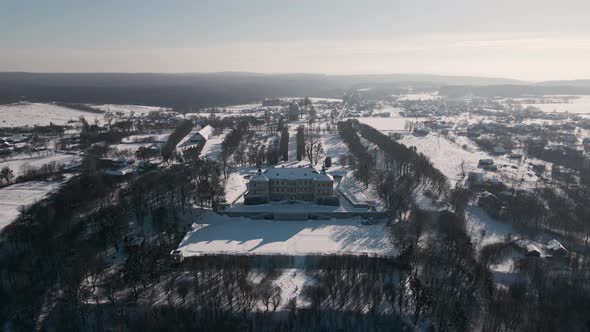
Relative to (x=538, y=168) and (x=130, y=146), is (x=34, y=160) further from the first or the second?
(x=538, y=168)

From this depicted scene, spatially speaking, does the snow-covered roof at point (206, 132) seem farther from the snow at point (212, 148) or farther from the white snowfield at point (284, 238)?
the white snowfield at point (284, 238)

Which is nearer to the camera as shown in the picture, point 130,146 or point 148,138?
point 130,146

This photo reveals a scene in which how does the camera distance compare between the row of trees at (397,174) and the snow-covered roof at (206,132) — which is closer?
the row of trees at (397,174)

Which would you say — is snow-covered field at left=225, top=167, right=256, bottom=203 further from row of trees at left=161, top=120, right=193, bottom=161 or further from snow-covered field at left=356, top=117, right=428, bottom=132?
snow-covered field at left=356, top=117, right=428, bottom=132

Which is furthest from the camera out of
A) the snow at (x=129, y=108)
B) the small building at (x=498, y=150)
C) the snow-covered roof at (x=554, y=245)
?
the snow at (x=129, y=108)

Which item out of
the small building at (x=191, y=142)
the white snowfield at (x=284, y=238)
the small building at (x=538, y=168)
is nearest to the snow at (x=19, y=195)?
the white snowfield at (x=284, y=238)

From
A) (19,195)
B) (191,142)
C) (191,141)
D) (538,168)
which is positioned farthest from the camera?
(191,141)

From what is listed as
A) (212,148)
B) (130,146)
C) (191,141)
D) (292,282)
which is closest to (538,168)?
(292,282)

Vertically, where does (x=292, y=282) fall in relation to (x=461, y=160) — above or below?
below
